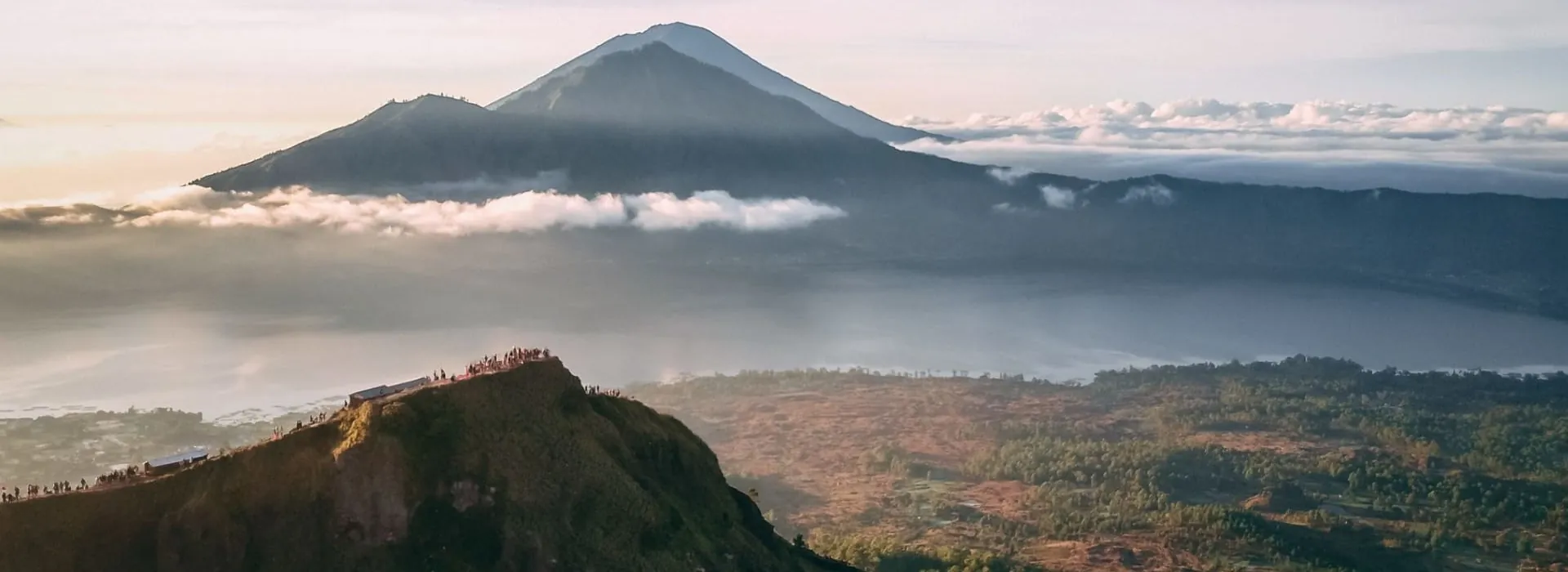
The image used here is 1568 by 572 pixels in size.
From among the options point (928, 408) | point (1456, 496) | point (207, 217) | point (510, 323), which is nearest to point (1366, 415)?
point (1456, 496)

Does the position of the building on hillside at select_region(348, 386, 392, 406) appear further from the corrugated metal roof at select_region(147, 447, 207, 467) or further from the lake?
the lake

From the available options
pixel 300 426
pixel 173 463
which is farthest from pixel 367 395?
pixel 173 463

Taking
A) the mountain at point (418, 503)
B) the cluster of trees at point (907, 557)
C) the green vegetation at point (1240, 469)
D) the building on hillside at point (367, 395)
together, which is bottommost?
the green vegetation at point (1240, 469)

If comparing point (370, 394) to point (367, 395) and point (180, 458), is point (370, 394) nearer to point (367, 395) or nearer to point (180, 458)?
point (367, 395)

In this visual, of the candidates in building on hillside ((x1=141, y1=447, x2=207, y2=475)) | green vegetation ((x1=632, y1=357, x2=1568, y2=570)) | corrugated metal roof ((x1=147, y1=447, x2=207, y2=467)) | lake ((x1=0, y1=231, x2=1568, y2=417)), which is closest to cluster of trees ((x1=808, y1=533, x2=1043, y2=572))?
green vegetation ((x1=632, y1=357, x2=1568, y2=570))

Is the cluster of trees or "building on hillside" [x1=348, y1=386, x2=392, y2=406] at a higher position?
"building on hillside" [x1=348, y1=386, x2=392, y2=406]

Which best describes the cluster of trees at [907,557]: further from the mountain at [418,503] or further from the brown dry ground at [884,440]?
the mountain at [418,503]

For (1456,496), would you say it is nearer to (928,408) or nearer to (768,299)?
(928,408)

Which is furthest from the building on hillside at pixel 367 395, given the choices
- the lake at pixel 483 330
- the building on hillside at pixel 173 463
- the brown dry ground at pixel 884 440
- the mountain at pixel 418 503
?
the lake at pixel 483 330
